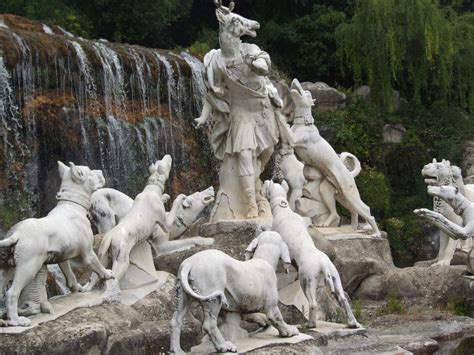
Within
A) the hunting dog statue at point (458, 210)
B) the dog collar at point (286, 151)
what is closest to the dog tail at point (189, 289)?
the hunting dog statue at point (458, 210)

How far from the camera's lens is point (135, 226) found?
8234 millimetres

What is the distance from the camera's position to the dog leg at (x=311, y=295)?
746cm

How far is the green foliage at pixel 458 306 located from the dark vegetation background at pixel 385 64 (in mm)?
10504

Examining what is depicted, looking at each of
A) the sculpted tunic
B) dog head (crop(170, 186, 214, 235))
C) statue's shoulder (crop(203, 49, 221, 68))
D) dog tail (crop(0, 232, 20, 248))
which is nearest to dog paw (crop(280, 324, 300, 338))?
dog tail (crop(0, 232, 20, 248))

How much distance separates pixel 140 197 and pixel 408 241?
13526 millimetres

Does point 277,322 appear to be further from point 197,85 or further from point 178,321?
point 197,85

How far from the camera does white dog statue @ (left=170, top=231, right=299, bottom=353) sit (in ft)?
20.7

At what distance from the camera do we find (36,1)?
23.6m

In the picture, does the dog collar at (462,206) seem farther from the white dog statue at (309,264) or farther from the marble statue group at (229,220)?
the white dog statue at (309,264)

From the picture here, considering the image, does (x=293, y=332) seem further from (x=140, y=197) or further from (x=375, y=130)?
(x=375, y=130)

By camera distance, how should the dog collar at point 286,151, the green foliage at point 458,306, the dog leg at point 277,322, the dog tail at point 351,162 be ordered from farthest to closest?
the dog tail at point 351,162 → the dog collar at point 286,151 → the green foliage at point 458,306 → the dog leg at point 277,322

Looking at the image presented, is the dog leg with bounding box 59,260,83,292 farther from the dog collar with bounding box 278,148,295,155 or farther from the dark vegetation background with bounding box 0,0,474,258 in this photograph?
the dark vegetation background with bounding box 0,0,474,258

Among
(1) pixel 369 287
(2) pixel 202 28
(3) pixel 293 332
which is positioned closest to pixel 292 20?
(2) pixel 202 28

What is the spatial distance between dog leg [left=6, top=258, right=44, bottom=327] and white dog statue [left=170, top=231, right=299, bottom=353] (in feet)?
3.72
